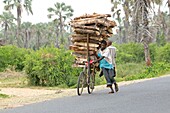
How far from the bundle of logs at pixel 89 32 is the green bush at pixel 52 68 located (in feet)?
34.7

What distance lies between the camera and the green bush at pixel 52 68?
25.1 meters

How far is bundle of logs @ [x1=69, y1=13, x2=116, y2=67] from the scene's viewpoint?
13750mm

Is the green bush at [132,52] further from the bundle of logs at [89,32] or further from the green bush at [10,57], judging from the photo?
the bundle of logs at [89,32]

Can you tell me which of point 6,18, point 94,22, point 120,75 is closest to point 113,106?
point 94,22

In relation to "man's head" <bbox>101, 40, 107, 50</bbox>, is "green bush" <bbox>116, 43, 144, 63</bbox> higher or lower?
higher

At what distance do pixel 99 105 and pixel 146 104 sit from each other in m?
1.17

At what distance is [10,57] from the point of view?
3697 cm

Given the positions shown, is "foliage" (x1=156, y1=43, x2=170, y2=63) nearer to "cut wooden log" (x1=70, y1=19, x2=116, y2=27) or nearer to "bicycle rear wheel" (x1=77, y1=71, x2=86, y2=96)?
"cut wooden log" (x1=70, y1=19, x2=116, y2=27)

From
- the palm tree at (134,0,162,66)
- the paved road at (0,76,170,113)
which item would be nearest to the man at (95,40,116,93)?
the paved road at (0,76,170,113)

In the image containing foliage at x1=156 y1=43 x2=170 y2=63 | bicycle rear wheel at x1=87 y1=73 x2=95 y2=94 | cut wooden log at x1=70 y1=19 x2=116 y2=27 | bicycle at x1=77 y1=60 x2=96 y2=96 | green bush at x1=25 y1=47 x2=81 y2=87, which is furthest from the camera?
foliage at x1=156 y1=43 x2=170 y2=63

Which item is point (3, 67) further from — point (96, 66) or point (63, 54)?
point (96, 66)

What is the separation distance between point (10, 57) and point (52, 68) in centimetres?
1293

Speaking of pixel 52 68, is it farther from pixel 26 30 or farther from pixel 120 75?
pixel 26 30

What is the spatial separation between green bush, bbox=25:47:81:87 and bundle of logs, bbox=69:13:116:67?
10.6 metres
